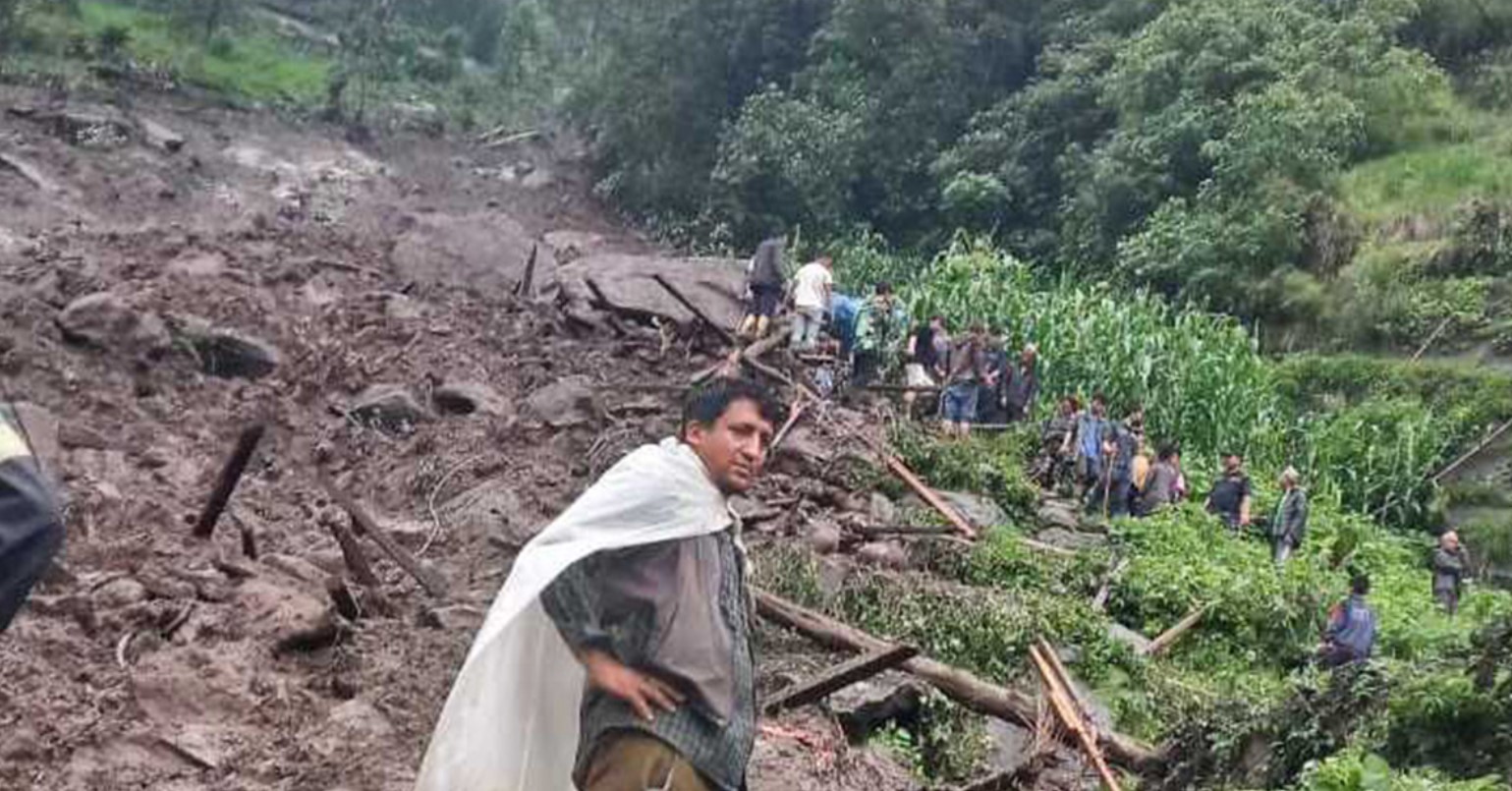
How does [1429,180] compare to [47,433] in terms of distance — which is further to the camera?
[1429,180]

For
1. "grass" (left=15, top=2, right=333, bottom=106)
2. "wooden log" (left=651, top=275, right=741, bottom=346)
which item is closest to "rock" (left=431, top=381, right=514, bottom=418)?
"wooden log" (left=651, top=275, right=741, bottom=346)

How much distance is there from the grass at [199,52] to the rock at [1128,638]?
3027 centimetres

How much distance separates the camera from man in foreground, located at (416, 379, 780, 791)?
3.38 metres

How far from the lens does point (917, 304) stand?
1916cm

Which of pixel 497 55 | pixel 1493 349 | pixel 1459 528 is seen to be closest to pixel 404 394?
pixel 1459 528

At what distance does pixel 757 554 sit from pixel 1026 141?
773 inches

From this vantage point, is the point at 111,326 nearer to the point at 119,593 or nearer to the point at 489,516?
the point at 489,516

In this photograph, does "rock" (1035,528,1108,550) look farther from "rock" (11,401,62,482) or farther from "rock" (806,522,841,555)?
"rock" (11,401,62,482)

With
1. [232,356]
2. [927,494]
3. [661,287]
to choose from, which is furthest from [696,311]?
[927,494]

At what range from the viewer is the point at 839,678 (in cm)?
719

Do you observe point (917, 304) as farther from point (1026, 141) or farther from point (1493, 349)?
point (1026, 141)

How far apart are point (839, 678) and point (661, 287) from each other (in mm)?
12836

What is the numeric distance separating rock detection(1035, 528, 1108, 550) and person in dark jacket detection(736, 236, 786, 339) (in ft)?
14.1

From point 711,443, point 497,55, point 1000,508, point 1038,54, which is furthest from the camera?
point 497,55
